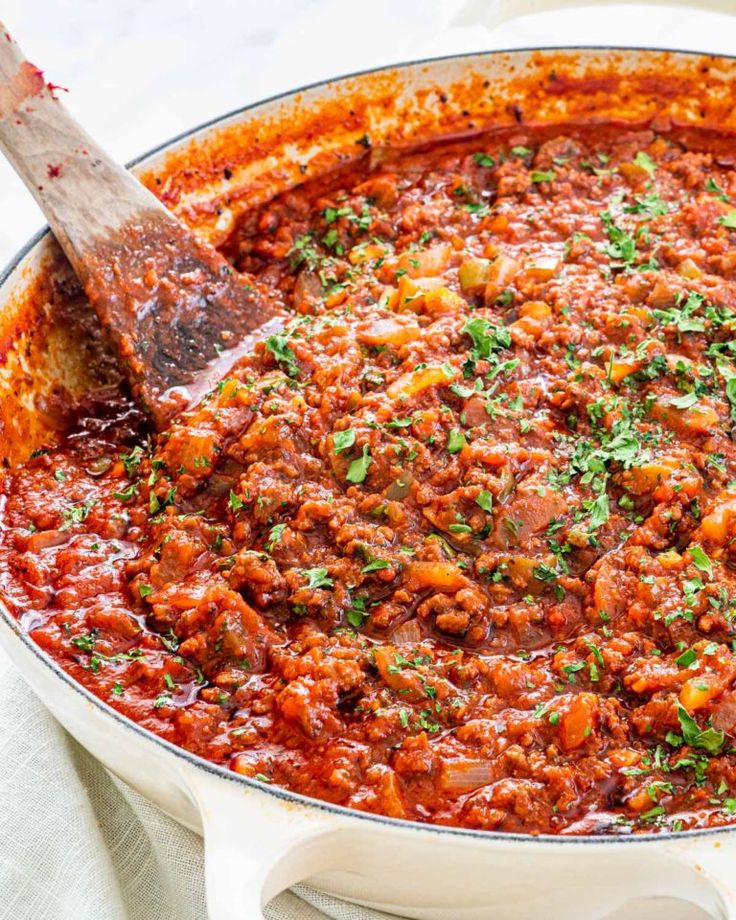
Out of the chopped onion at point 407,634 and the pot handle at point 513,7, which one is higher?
the pot handle at point 513,7

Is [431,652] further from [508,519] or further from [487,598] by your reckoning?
[508,519]

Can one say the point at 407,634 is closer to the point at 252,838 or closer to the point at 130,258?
the point at 252,838

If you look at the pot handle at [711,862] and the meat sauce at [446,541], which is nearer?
the pot handle at [711,862]

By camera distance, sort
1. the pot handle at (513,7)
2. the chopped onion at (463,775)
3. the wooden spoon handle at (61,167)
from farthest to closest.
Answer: the pot handle at (513,7)
the wooden spoon handle at (61,167)
the chopped onion at (463,775)

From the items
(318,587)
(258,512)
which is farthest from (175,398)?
(318,587)

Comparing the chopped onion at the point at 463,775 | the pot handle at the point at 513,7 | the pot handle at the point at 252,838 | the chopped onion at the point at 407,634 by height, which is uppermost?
the pot handle at the point at 513,7

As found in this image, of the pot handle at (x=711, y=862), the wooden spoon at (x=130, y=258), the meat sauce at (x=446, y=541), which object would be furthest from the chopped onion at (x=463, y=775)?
the wooden spoon at (x=130, y=258)

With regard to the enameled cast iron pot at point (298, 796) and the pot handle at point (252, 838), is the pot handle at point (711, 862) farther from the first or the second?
the pot handle at point (252, 838)
